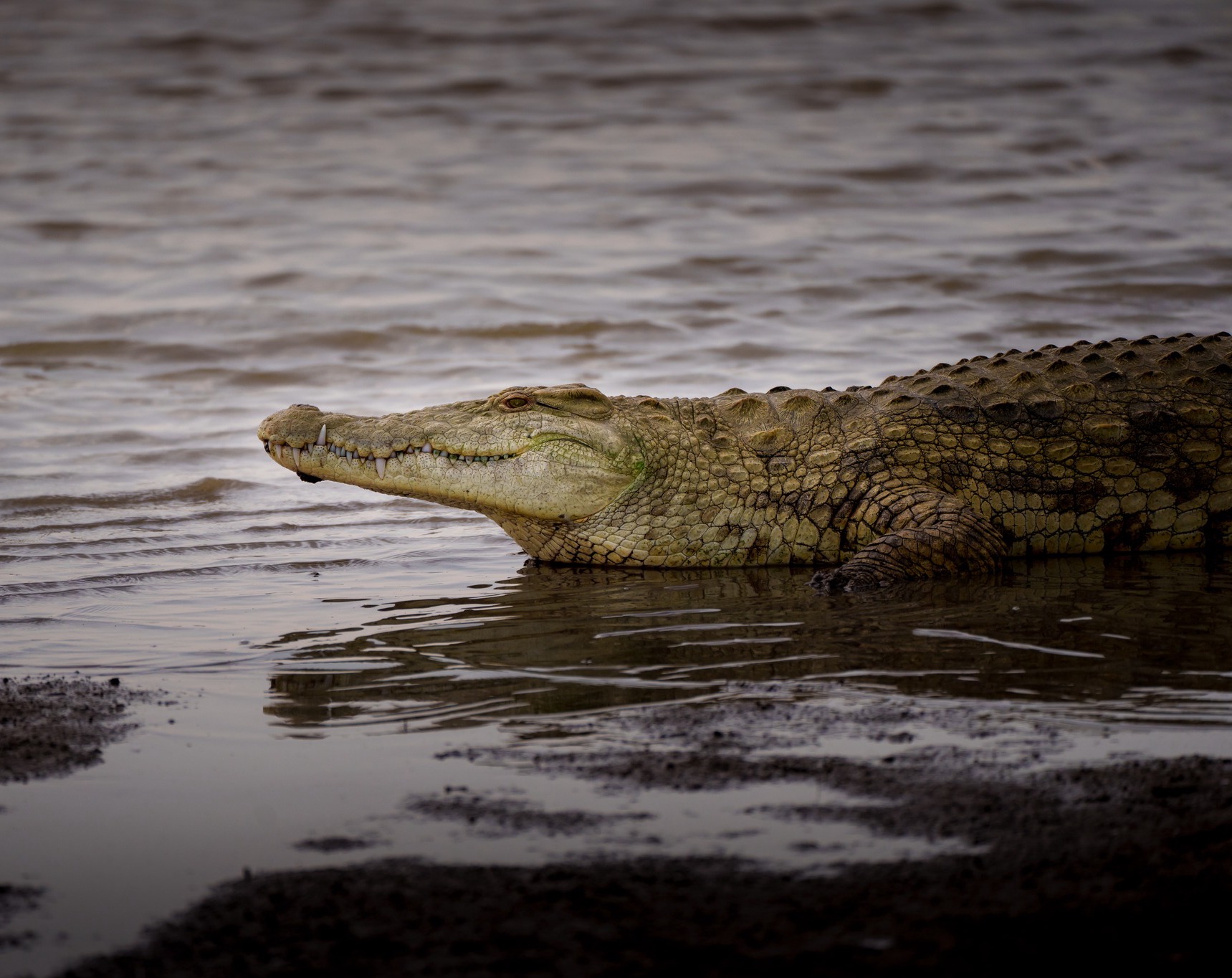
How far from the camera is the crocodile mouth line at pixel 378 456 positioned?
5.08 meters

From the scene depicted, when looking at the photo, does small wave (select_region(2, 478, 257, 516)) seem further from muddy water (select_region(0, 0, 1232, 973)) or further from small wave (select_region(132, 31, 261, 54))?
small wave (select_region(132, 31, 261, 54))

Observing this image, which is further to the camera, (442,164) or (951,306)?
(442,164)

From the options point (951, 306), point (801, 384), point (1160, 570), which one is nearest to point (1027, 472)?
point (1160, 570)

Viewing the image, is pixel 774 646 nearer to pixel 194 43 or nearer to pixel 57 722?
pixel 57 722

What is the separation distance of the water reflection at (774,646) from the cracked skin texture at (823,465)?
0.28 m

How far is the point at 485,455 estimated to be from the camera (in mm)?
5082

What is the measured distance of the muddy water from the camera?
2895 mm

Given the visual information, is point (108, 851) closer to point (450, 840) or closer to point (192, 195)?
point (450, 840)

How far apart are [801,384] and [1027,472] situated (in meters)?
4.37

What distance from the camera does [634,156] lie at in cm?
1889

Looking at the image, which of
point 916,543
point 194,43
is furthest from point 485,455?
point 194,43

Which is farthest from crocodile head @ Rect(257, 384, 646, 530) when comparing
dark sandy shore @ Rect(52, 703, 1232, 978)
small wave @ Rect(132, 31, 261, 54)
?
small wave @ Rect(132, 31, 261, 54)

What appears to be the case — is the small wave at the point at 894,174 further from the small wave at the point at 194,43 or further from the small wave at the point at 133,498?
the small wave at the point at 194,43

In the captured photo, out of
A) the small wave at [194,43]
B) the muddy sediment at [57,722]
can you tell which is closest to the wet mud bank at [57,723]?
the muddy sediment at [57,722]
